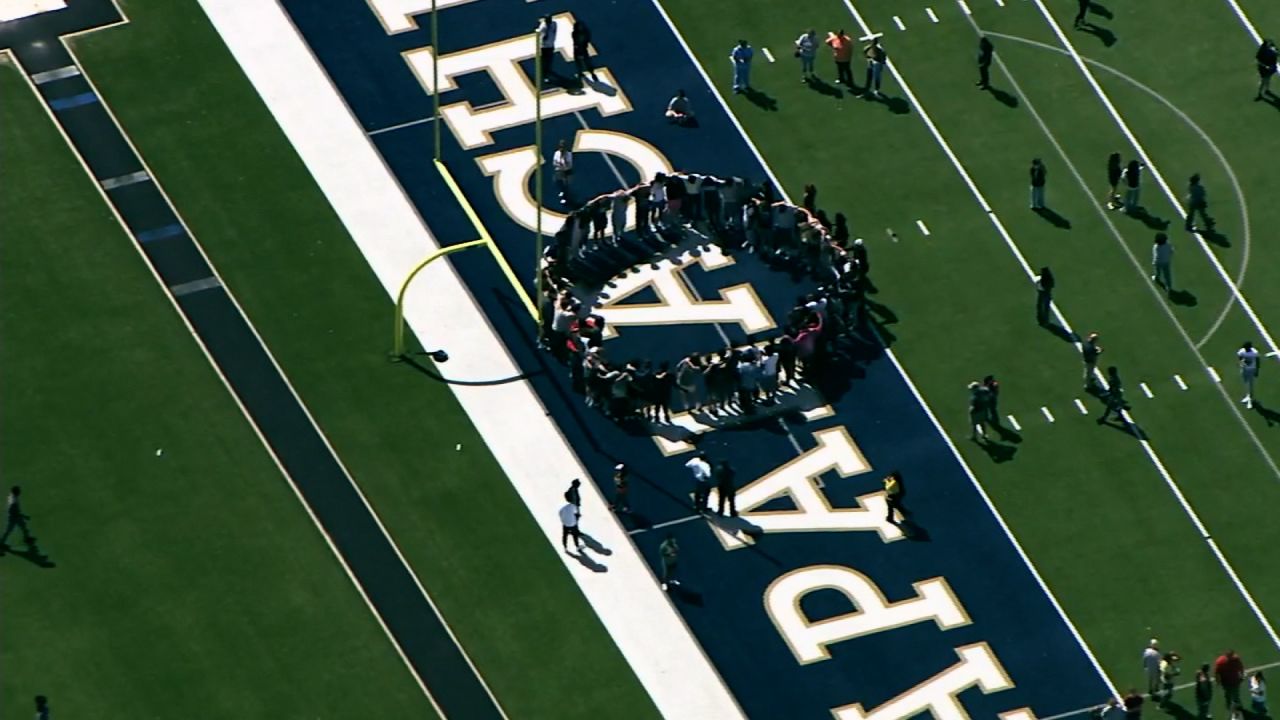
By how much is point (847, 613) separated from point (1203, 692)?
338 inches

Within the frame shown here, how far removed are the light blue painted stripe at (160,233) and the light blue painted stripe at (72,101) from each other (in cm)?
514

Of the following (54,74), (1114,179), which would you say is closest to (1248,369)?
(1114,179)

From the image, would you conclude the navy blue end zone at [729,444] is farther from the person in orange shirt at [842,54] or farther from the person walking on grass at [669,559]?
the person in orange shirt at [842,54]

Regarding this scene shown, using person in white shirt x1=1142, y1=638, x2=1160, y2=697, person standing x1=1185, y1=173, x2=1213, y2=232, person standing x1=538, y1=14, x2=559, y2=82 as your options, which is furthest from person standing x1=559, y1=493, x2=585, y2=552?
person standing x1=1185, y1=173, x2=1213, y2=232

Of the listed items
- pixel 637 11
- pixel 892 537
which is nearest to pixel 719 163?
pixel 637 11

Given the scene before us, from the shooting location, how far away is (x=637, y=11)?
117 meters

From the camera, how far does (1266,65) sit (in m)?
116

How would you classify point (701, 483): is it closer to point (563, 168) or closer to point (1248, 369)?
point (563, 168)

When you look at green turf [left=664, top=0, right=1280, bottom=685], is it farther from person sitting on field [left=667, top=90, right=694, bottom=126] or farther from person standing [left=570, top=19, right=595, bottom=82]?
person standing [left=570, top=19, right=595, bottom=82]

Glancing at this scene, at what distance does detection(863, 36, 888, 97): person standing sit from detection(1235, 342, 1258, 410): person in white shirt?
43.7ft

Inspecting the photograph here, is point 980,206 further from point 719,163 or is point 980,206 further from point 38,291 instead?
point 38,291

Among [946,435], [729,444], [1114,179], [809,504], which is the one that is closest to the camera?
[809,504]

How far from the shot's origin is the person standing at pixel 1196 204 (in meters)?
112

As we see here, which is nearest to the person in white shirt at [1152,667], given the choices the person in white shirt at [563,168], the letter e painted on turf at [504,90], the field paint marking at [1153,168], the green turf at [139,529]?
the field paint marking at [1153,168]
